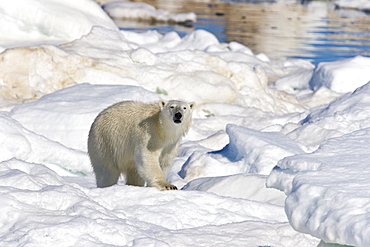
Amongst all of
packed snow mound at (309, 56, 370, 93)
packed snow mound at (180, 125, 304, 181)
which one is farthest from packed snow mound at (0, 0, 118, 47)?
packed snow mound at (180, 125, 304, 181)

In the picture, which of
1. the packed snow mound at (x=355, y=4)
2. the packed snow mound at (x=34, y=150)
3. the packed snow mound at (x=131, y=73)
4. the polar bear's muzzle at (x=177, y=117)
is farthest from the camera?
the packed snow mound at (x=355, y=4)

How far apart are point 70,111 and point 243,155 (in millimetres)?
2680

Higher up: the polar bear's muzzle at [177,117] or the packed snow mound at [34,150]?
the polar bear's muzzle at [177,117]

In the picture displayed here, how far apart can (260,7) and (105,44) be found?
30550 mm

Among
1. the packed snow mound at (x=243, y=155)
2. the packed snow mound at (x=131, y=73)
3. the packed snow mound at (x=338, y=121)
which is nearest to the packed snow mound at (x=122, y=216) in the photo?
the packed snow mound at (x=243, y=155)

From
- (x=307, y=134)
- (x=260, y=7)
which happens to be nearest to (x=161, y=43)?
(x=307, y=134)

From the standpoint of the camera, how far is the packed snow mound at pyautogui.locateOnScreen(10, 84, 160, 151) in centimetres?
866

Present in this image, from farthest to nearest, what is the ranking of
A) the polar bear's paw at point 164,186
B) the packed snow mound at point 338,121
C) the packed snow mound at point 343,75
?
the packed snow mound at point 343,75 → the packed snow mound at point 338,121 → the polar bear's paw at point 164,186

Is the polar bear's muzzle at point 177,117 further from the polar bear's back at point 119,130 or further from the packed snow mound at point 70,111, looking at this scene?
the packed snow mound at point 70,111

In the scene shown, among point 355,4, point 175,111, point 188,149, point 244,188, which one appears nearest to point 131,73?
point 188,149

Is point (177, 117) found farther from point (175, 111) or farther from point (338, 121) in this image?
point (338, 121)

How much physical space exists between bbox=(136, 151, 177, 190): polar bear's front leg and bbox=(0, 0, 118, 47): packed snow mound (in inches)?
328

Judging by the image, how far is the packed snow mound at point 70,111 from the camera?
341 inches

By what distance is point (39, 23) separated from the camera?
1378 cm
